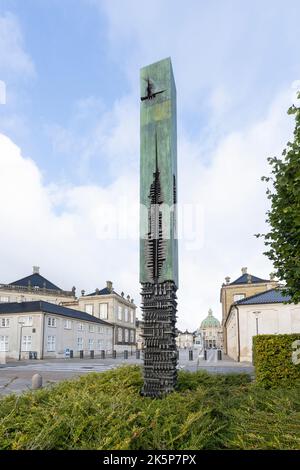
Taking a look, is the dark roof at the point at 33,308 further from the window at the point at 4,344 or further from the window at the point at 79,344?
the window at the point at 79,344

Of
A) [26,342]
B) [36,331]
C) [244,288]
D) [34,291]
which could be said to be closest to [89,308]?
[34,291]

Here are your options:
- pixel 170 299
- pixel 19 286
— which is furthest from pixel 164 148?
pixel 19 286

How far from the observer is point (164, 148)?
7.32 m

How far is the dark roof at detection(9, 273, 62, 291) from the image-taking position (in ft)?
239

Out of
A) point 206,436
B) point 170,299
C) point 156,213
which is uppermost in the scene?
point 156,213

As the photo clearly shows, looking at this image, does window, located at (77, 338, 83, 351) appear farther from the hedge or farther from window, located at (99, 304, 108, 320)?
the hedge

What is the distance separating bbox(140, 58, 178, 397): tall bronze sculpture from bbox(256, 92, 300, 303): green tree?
2.70 metres

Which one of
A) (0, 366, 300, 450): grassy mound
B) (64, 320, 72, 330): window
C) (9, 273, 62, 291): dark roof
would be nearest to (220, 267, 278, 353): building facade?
(64, 320, 72, 330): window

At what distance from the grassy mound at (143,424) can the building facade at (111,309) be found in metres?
59.4

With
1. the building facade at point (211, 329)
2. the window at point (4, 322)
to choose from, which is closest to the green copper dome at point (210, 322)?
the building facade at point (211, 329)

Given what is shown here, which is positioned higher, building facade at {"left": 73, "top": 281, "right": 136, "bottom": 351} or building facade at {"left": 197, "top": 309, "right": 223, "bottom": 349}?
building facade at {"left": 73, "top": 281, "right": 136, "bottom": 351}

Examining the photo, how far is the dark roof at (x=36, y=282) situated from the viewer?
72.9m

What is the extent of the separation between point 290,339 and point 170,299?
7579mm
